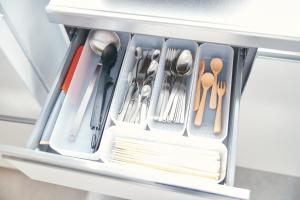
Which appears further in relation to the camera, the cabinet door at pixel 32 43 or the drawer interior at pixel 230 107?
the cabinet door at pixel 32 43

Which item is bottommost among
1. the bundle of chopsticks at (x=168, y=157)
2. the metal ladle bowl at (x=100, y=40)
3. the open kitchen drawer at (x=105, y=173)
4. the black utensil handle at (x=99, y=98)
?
the open kitchen drawer at (x=105, y=173)

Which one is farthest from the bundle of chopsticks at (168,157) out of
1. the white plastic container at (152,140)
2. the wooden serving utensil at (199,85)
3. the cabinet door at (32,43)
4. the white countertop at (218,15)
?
the cabinet door at (32,43)

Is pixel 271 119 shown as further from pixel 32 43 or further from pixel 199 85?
pixel 32 43

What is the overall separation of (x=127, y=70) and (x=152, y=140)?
0.71 ft

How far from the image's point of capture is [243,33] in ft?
2.25

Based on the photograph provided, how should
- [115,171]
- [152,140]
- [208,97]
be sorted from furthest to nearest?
[208,97] < [152,140] < [115,171]

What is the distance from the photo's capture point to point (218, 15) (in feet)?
2.33

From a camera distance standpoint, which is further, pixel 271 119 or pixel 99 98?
pixel 271 119

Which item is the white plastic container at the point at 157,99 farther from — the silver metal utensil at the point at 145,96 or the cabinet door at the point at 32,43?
the cabinet door at the point at 32,43

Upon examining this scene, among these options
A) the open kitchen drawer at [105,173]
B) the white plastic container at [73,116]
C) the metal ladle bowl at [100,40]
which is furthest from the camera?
the metal ladle bowl at [100,40]

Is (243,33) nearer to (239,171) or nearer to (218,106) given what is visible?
(218,106)

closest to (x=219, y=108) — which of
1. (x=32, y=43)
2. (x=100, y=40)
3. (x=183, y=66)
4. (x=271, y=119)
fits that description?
(x=183, y=66)

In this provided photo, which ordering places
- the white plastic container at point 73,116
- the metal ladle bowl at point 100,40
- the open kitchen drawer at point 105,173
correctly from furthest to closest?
the metal ladle bowl at point 100,40 → the white plastic container at point 73,116 → the open kitchen drawer at point 105,173

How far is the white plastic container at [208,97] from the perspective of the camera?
822 mm
